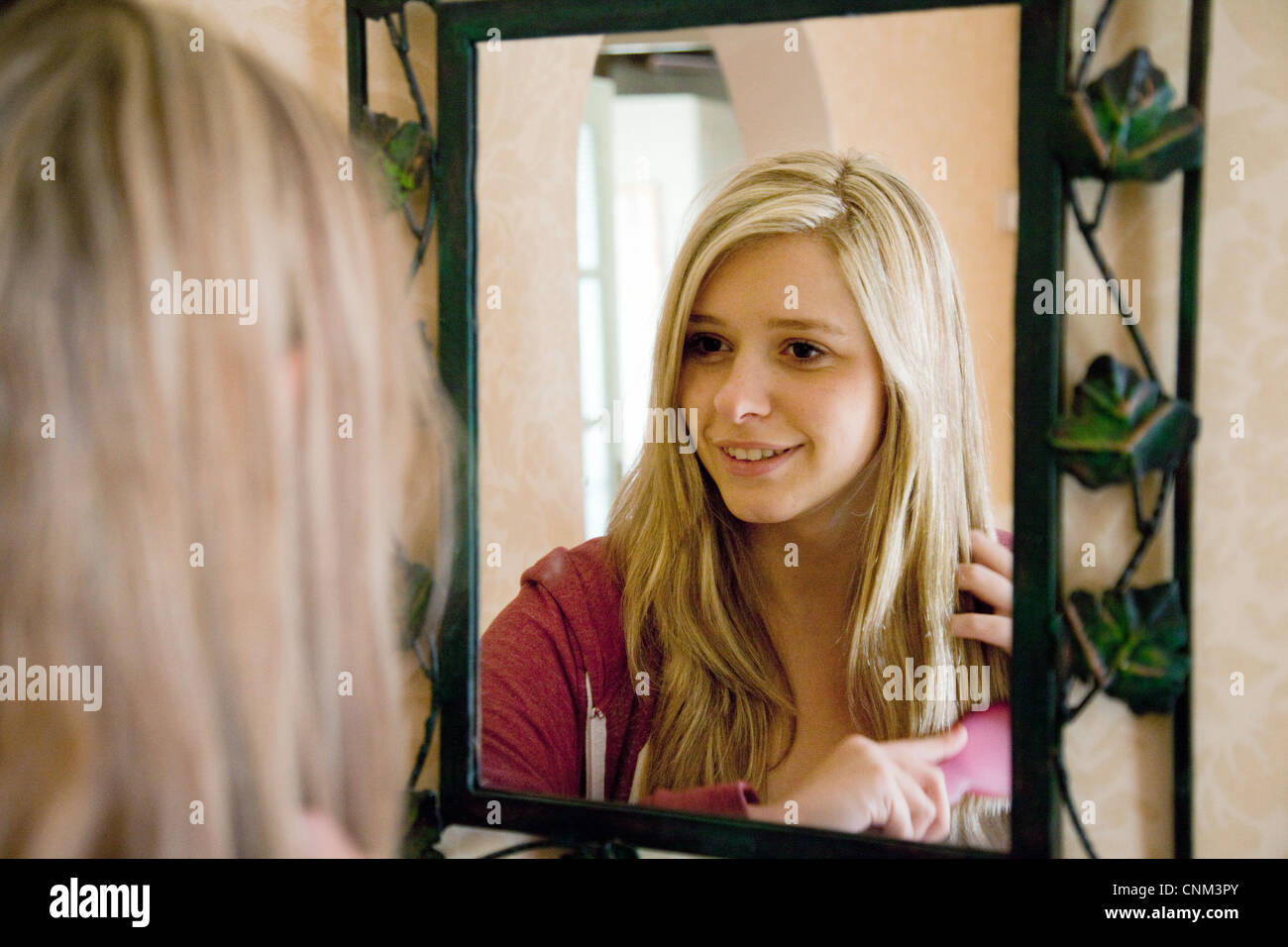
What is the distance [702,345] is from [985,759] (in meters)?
0.28

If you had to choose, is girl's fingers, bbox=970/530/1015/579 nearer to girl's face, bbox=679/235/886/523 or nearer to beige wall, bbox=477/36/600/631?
girl's face, bbox=679/235/886/523

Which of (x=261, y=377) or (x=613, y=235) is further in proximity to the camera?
(x=613, y=235)

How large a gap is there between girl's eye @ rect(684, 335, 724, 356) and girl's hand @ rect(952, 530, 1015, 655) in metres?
0.17

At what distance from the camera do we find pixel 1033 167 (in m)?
0.49

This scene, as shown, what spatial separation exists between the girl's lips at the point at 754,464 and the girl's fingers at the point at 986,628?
127 mm

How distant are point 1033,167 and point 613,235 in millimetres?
228

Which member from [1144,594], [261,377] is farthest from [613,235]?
[1144,594]

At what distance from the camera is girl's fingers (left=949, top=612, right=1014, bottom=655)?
1.69ft

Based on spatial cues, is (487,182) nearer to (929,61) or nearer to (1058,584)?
(929,61)

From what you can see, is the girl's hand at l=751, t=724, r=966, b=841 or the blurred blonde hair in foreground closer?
the blurred blonde hair in foreground

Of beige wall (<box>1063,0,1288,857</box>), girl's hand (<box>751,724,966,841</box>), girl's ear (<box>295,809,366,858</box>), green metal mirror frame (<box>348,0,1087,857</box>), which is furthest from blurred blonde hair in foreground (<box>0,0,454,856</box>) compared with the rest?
beige wall (<box>1063,0,1288,857</box>)

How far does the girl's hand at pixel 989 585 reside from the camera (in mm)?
511

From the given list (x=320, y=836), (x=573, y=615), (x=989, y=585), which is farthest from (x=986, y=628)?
(x=320, y=836)

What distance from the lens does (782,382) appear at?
1.71 ft
